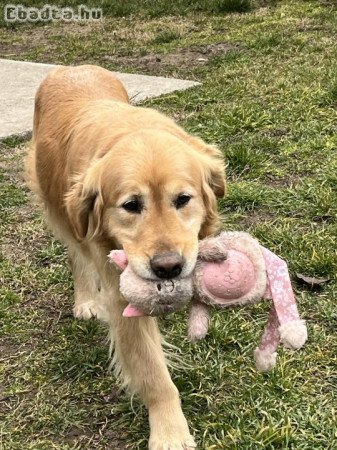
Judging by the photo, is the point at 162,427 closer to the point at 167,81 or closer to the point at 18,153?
the point at 18,153

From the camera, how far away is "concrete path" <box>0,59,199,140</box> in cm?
712

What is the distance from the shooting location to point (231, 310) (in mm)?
Answer: 3805

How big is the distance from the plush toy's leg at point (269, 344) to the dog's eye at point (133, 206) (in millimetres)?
642

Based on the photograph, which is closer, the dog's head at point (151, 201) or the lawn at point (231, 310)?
the dog's head at point (151, 201)

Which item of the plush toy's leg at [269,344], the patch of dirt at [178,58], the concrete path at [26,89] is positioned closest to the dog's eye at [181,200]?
the plush toy's leg at [269,344]

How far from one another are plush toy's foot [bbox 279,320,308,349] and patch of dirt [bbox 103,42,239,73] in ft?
21.4

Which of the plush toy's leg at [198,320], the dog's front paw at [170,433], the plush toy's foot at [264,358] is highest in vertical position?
the plush toy's leg at [198,320]

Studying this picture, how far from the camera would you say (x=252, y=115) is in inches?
250

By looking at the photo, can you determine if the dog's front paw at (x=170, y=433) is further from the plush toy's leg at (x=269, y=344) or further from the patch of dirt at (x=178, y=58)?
the patch of dirt at (x=178, y=58)

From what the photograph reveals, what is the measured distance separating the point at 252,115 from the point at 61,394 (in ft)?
12.0

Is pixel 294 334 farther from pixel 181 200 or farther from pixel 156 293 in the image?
pixel 181 200

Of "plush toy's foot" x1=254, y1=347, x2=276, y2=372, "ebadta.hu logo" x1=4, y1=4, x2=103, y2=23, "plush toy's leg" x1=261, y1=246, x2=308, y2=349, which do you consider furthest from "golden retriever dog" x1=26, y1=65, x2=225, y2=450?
"ebadta.hu logo" x1=4, y1=4, x2=103, y2=23

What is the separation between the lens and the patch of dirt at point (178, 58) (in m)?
8.87

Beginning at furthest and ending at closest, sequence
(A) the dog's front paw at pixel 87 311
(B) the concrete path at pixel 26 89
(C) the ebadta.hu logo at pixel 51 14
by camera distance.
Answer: (C) the ebadta.hu logo at pixel 51 14 → (B) the concrete path at pixel 26 89 → (A) the dog's front paw at pixel 87 311
